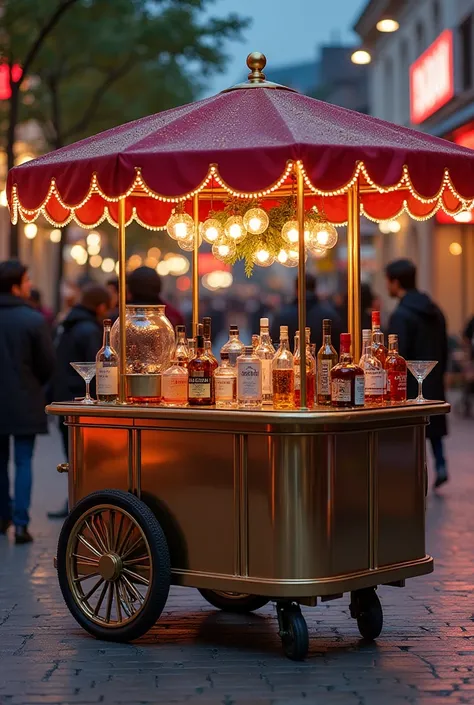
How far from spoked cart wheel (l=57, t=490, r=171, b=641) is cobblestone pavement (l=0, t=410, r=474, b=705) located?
5.2 inches

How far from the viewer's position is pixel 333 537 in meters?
6.99

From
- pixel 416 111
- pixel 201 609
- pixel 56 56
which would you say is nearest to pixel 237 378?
pixel 201 609

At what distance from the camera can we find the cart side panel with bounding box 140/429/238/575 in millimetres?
7117

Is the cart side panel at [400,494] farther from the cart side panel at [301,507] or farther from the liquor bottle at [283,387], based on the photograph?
→ the liquor bottle at [283,387]

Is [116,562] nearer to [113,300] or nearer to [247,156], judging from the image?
[247,156]

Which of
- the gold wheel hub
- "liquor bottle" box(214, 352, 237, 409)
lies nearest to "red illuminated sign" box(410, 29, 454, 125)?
"liquor bottle" box(214, 352, 237, 409)

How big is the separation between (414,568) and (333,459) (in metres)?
0.87

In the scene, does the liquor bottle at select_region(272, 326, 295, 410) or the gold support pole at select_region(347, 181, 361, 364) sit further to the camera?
the gold support pole at select_region(347, 181, 361, 364)

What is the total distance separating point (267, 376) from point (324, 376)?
0.38 m

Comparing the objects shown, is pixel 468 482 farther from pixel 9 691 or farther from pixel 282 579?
pixel 9 691

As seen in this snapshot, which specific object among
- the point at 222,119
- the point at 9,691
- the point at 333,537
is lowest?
the point at 9,691

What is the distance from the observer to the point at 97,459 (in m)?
7.64

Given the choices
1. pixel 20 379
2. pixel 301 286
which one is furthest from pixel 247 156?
pixel 20 379

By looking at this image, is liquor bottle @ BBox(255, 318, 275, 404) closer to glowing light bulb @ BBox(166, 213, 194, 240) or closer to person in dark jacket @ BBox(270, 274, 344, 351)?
glowing light bulb @ BBox(166, 213, 194, 240)
